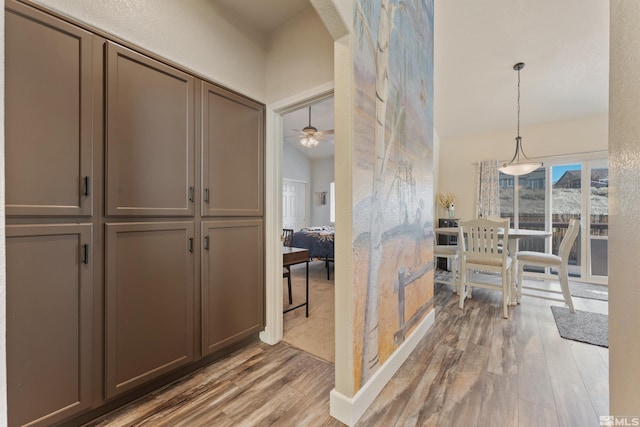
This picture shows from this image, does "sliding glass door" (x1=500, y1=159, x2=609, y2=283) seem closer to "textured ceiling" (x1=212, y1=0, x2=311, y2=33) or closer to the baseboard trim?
the baseboard trim

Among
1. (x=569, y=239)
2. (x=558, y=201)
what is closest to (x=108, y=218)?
(x=569, y=239)

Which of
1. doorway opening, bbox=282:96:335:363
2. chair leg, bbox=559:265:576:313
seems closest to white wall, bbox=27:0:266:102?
doorway opening, bbox=282:96:335:363

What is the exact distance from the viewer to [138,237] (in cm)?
147

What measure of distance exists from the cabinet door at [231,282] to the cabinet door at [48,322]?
2.06ft

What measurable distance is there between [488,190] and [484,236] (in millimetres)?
2312

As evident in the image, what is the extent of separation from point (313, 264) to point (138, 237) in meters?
4.43

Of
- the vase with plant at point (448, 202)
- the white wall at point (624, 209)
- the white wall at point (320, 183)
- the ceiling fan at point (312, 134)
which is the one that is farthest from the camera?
the white wall at point (320, 183)

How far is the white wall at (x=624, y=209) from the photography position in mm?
726

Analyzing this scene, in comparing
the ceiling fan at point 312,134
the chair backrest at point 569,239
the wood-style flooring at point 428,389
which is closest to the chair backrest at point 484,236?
the chair backrest at point 569,239

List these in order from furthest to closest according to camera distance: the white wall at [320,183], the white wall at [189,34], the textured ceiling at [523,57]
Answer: the white wall at [320,183], the textured ceiling at [523,57], the white wall at [189,34]

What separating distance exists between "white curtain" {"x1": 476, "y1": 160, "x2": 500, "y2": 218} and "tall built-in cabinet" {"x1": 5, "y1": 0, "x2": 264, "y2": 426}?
464cm

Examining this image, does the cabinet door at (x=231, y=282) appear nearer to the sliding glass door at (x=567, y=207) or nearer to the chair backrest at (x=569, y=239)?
the chair backrest at (x=569, y=239)

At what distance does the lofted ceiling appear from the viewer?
7.00 feet

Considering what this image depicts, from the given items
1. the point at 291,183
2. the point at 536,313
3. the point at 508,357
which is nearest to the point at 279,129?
the point at 508,357
